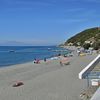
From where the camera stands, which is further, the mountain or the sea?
the mountain

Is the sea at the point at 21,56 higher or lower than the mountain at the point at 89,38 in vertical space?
lower

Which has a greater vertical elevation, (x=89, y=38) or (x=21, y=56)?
(x=89, y=38)

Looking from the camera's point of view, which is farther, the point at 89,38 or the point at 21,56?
the point at 89,38

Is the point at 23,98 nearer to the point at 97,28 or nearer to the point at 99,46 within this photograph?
the point at 99,46

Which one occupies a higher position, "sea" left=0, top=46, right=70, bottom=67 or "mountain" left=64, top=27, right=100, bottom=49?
"mountain" left=64, top=27, right=100, bottom=49

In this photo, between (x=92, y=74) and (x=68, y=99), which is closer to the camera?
(x=92, y=74)

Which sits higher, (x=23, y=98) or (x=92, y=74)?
(x=92, y=74)

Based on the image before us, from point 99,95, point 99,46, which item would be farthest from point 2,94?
point 99,46

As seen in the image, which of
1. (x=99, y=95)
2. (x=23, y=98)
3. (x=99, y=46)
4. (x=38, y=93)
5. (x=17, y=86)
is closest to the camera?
(x=99, y=95)

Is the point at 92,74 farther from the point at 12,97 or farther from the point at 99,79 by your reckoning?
the point at 12,97

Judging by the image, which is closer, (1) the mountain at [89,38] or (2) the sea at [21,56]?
(2) the sea at [21,56]

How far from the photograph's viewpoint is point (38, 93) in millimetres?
12273

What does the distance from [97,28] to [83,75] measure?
14768 cm

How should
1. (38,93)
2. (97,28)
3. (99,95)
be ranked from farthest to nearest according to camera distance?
(97,28)
(38,93)
(99,95)
